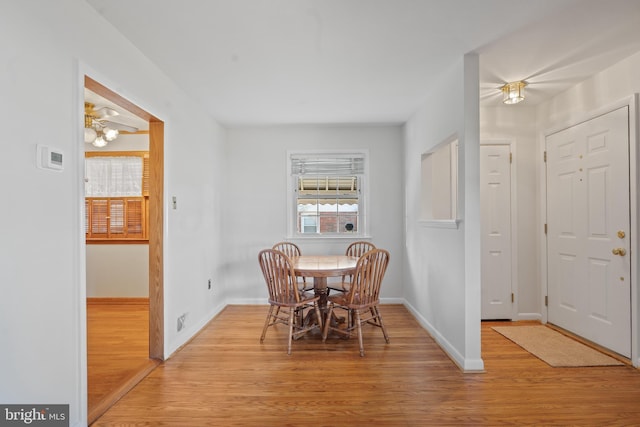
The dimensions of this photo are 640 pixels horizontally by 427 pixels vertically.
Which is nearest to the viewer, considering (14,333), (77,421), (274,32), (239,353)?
(14,333)

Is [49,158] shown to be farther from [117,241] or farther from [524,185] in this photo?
[524,185]

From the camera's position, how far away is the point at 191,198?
3377mm

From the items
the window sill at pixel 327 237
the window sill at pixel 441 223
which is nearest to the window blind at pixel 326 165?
the window sill at pixel 327 237

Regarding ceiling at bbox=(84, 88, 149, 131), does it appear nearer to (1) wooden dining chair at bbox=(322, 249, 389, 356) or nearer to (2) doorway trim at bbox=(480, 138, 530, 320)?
(1) wooden dining chair at bbox=(322, 249, 389, 356)

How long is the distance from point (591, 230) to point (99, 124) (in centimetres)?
512

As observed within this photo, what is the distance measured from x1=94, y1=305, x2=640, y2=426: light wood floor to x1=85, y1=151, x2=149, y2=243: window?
234 centimetres

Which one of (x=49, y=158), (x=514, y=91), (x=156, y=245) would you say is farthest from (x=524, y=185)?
(x=49, y=158)

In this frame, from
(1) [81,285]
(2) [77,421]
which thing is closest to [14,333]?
(1) [81,285]

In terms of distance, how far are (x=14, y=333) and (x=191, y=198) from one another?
6.75 feet

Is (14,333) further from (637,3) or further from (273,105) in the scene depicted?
(637,3)

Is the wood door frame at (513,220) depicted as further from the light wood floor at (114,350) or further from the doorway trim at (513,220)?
the light wood floor at (114,350)

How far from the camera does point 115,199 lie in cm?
460

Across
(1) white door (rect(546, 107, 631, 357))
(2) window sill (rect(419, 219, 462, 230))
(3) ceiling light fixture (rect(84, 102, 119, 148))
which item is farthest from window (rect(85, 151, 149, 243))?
(1) white door (rect(546, 107, 631, 357))

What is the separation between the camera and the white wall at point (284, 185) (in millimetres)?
4605
